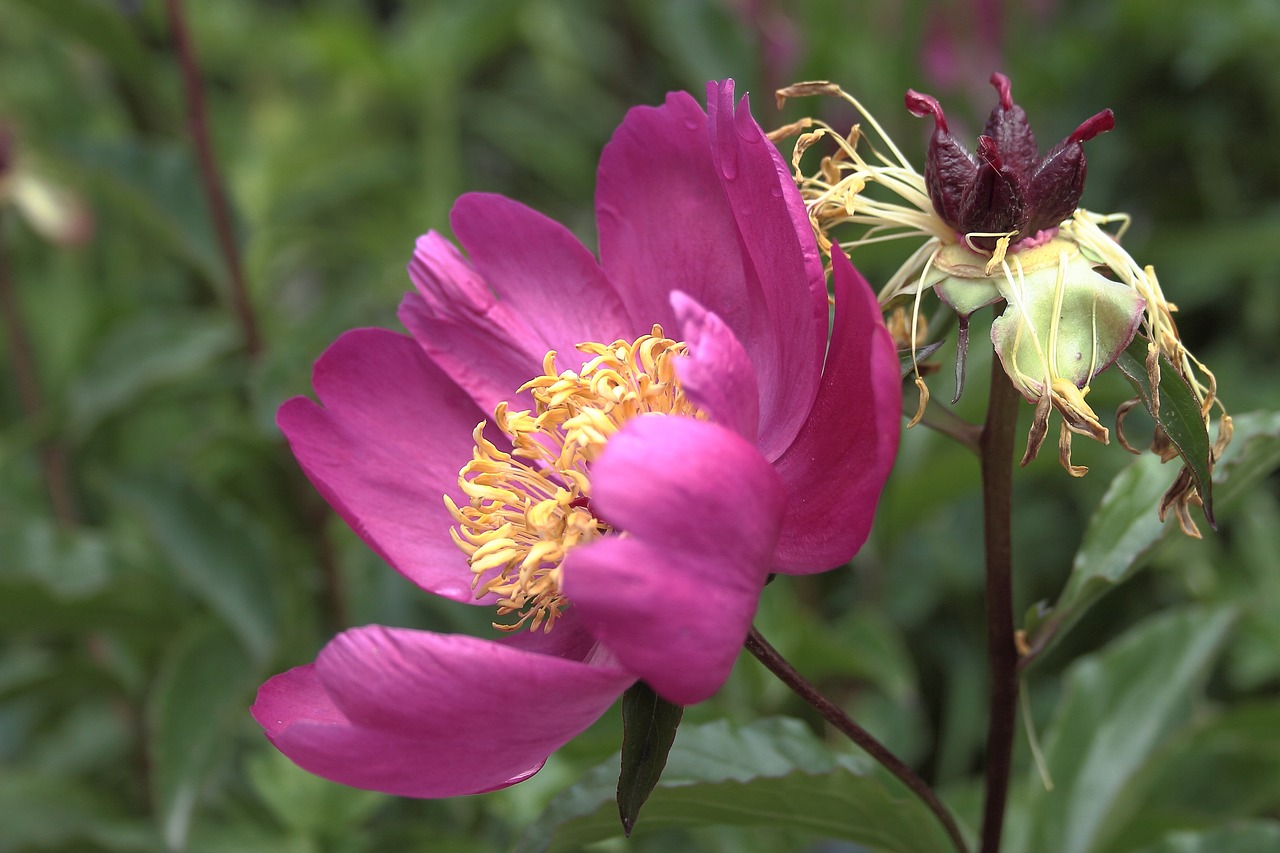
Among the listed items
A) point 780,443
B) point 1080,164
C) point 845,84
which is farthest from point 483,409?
point 845,84

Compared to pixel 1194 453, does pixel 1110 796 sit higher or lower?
lower

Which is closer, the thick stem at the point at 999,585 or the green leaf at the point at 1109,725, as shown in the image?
the thick stem at the point at 999,585

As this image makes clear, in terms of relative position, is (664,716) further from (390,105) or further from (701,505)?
(390,105)

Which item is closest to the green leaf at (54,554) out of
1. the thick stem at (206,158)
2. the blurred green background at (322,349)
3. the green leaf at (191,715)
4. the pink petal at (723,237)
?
the blurred green background at (322,349)

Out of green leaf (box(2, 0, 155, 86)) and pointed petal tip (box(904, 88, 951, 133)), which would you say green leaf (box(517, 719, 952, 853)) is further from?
green leaf (box(2, 0, 155, 86))

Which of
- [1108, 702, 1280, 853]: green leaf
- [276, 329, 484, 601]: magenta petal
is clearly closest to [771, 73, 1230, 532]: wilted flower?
[276, 329, 484, 601]: magenta petal

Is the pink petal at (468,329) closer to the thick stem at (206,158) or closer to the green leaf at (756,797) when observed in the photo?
the green leaf at (756,797)

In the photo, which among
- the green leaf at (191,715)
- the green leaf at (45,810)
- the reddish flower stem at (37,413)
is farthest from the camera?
the reddish flower stem at (37,413)
